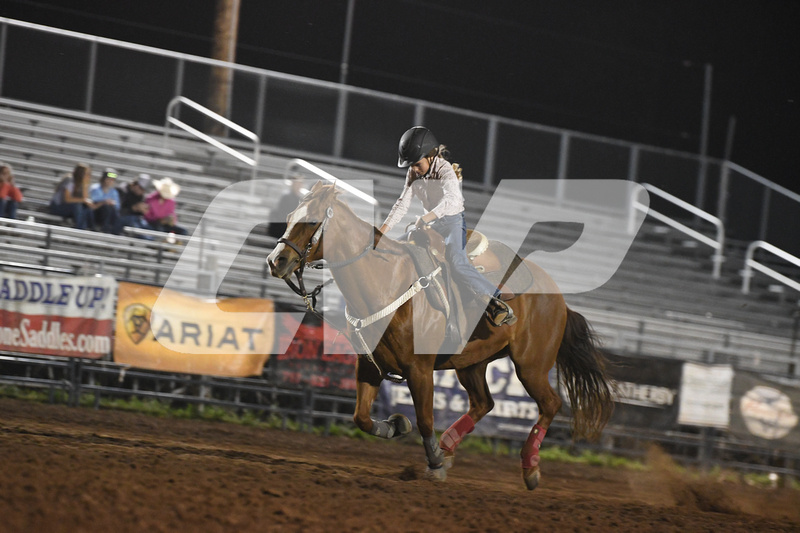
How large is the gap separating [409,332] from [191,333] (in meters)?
5.03

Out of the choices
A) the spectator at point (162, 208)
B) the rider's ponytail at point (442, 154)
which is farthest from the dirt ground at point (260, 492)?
the spectator at point (162, 208)

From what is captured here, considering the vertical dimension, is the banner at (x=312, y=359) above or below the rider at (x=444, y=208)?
below

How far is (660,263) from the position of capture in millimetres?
18469

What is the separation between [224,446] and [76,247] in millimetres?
5456

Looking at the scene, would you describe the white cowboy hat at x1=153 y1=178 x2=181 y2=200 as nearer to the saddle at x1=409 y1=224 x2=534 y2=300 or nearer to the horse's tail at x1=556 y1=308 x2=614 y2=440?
the saddle at x1=409 y1=224 x2=534 y2=300

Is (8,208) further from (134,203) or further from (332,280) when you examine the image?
(332,280)

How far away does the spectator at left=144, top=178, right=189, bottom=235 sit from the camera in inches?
520

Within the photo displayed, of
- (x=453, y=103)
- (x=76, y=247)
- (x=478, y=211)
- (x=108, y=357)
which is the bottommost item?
(x=108, y=357)

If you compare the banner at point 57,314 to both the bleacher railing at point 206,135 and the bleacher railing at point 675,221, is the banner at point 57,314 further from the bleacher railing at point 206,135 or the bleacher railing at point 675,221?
the bleacher railing at point 675,221

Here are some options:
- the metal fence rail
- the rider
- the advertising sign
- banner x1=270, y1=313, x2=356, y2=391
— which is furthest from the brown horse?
the advertising sign

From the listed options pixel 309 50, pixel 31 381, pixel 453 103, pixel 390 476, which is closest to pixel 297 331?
pixel 31 381

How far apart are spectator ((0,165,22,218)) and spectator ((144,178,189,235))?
1880mm

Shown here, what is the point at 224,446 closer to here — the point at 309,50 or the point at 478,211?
the point at 478,211

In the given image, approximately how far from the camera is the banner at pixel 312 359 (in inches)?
438
